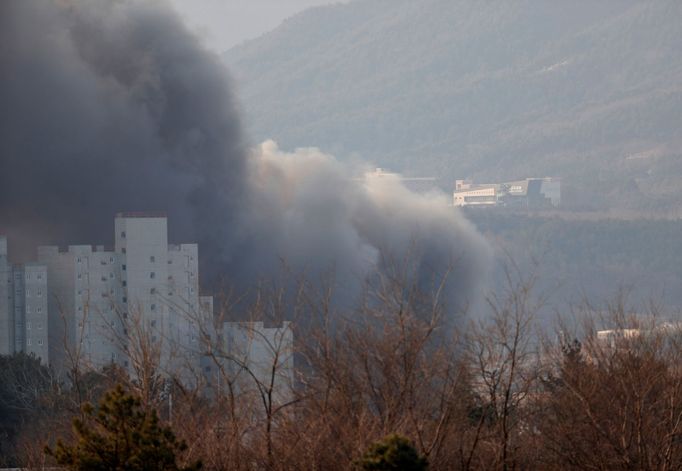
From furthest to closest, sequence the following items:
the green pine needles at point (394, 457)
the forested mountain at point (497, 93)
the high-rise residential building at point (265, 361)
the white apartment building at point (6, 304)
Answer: the forested mountain at point (497, 93), the white apartment building at point (6, 304), the high-rise residential building at point (265, 361), the green pine needles at point (394, 457)

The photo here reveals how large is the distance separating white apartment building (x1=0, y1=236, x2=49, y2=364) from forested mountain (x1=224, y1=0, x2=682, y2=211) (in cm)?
7305

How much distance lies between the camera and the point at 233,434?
1495 centimetres

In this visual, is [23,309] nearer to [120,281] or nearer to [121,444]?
[120,281]

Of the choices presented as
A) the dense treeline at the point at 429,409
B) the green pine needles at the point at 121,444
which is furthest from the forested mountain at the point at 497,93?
the green pine needles at the point at 121,444

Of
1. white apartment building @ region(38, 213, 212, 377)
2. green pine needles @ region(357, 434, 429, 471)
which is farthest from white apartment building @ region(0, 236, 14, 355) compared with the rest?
green pine needles @ region(357, 434, 429, 471)

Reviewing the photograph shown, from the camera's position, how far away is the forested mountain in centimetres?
12750

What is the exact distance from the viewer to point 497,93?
528 ft

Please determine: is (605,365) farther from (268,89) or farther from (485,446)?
(268,89)

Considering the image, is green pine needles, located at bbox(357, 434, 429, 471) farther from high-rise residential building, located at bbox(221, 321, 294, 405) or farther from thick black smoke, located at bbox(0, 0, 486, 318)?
thick black smoke, located at bbox(0, 0, 486, 318)

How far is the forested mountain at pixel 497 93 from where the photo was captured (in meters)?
128

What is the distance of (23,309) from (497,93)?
415 ft

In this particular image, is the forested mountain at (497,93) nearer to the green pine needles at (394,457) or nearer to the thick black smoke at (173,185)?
the thick black smoke at (173,185)

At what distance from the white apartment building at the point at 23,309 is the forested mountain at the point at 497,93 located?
240 ft

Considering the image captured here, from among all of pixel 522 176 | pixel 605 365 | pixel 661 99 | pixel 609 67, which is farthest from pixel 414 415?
pixel 609 67
